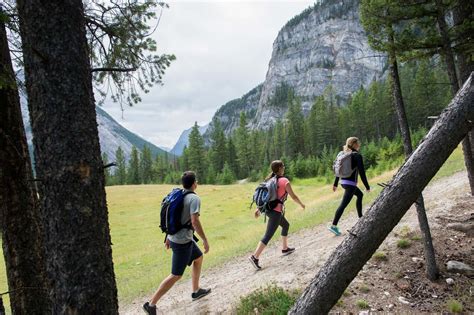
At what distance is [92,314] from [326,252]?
609 centimetres

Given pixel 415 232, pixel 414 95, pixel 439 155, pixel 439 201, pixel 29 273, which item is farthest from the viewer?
pixel 414 95

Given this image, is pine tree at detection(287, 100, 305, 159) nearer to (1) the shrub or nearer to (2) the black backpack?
(1) the shrub

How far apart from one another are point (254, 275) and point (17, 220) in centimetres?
506

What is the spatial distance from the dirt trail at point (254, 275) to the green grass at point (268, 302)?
0.38 metres

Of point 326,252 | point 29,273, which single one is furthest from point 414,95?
point 29,273

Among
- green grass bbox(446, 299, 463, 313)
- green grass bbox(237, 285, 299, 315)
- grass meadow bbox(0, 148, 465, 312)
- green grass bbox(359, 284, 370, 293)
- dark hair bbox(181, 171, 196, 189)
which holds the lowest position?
grass meadow bbox(0, 148, 465, 312)

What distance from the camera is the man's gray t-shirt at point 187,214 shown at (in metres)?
5.77

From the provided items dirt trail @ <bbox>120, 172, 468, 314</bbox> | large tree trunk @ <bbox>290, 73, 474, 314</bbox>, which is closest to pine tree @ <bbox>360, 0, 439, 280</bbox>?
dirt trail @ <bbox>120, 172, 468, 314</bbox>

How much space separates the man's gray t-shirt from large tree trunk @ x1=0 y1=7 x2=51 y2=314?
2.09 meters

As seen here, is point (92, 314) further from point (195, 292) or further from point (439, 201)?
point (439, 201)

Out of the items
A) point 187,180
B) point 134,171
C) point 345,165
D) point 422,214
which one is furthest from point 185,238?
point 134,171

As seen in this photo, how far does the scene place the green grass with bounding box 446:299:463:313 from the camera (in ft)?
17.1

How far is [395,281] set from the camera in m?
6.08

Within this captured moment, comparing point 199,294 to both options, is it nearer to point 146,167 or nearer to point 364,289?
point 364,289
